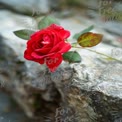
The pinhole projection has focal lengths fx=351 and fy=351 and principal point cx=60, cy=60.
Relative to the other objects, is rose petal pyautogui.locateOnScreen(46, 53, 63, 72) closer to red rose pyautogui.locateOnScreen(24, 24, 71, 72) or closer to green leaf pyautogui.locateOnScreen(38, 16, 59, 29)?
red rose pyautogui.locateOnScreen(24, 24, 71, 72)

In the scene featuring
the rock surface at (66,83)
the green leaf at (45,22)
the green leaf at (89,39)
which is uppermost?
the green leaf at (45,22)

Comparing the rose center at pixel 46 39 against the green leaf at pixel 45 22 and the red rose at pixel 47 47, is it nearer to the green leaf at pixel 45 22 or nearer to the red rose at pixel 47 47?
the red rose at pixel 47 47

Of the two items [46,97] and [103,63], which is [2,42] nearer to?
[46,97]

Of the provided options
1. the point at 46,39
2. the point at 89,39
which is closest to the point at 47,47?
the point at 46,39

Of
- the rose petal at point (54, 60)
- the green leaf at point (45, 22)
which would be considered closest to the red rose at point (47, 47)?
the rose petal at point (54, 60)

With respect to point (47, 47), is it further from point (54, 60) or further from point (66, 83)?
point (66, 83)

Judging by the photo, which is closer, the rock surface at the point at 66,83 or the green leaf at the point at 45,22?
the rock surface at the point at 66,83
